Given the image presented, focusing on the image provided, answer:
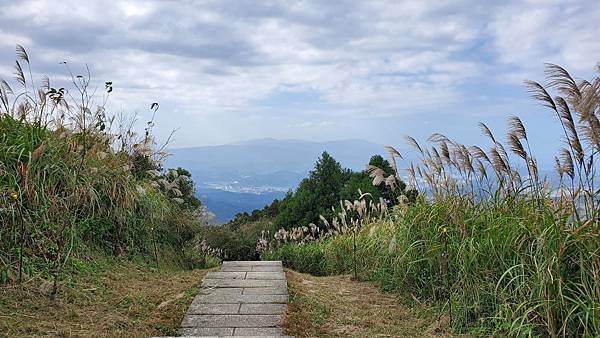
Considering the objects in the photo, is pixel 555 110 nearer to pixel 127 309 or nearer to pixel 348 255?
pixel 127 309

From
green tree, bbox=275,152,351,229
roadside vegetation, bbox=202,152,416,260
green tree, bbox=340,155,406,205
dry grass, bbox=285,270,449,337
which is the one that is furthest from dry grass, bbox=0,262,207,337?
green tree, bbox=275,152,351,229

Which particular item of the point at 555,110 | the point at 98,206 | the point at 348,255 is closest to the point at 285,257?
the point at 348,255

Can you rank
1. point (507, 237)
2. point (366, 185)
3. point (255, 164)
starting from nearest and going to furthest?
1. point (507, 237)
2. point (366, 185)
3. point (255, 164)

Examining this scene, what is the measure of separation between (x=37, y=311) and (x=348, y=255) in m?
3.84

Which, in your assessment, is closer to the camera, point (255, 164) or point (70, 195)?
point (70, 195)

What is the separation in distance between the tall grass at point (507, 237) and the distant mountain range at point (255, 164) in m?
52.2

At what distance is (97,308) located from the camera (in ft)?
13.0

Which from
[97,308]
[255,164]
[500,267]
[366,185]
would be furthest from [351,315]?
[255,164]

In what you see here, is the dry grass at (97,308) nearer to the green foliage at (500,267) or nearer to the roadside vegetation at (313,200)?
the green foliage at (500,267)

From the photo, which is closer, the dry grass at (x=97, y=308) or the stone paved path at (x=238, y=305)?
the dry grass at (x=97, y=308)

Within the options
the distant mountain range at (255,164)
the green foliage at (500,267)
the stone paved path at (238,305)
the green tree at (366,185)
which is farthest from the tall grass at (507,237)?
the distant mountain range at (255,164)

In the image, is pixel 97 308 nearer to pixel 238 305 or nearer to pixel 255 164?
pixel 238 305

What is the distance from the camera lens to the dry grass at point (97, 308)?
3416mm

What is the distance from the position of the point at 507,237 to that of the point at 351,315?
1.32 metres
